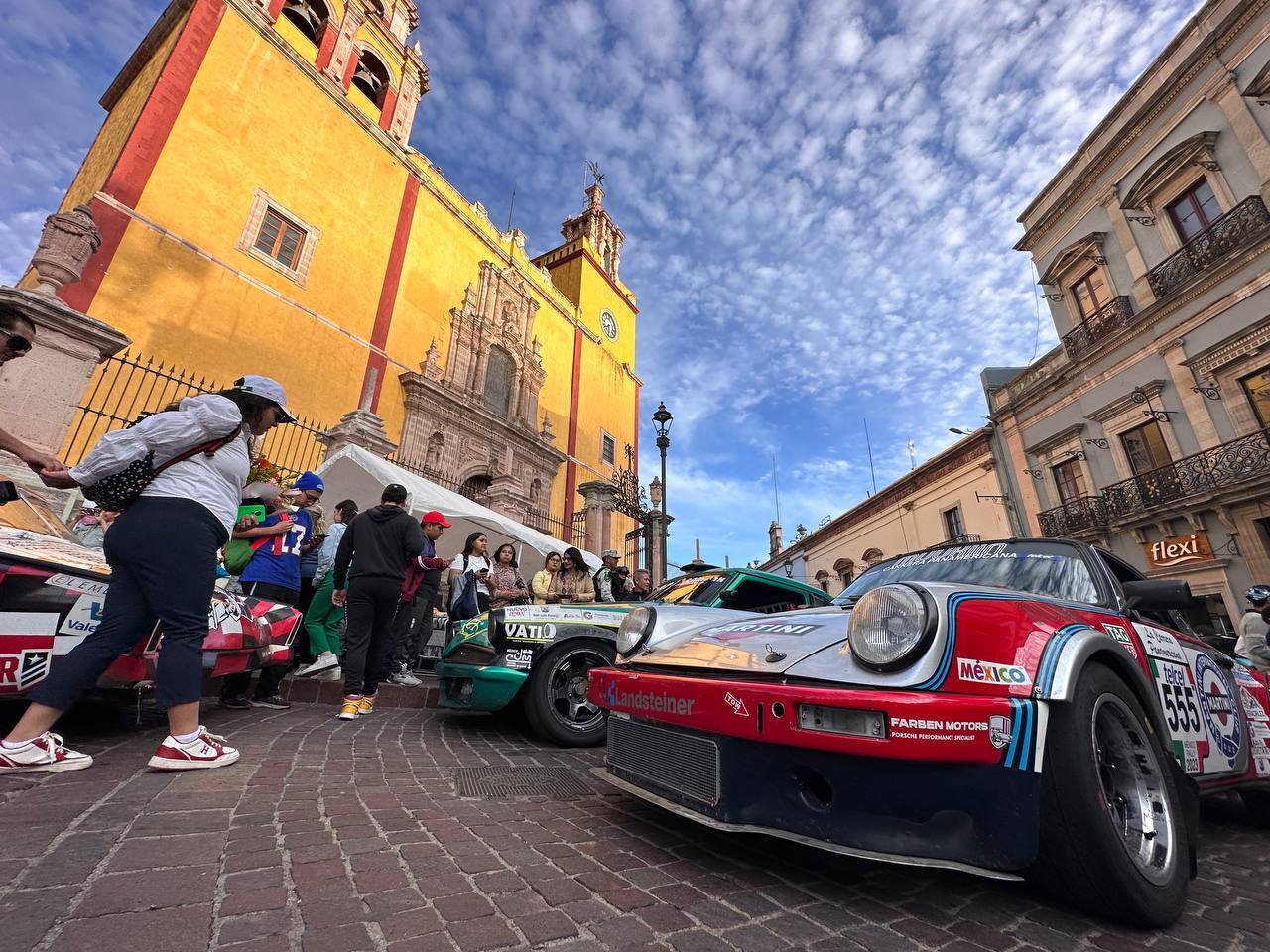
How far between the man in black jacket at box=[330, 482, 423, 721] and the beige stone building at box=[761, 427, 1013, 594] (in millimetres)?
12343

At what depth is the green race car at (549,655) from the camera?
3643 mm

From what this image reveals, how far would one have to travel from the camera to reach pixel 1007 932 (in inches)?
57.2

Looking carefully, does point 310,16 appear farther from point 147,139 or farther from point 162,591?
point 162,591

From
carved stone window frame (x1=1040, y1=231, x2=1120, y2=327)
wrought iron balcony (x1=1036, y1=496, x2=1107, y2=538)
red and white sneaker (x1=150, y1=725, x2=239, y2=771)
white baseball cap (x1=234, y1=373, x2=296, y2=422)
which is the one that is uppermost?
carved stone window frame (x1=1040, y1=231, x2=1120, y2=327)

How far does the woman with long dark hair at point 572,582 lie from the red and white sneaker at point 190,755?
3462 millimetres

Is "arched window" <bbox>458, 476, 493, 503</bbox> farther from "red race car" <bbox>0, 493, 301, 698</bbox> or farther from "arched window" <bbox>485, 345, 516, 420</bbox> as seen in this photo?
"red race car" <bbox>0, 493, 301, 698</bbox>

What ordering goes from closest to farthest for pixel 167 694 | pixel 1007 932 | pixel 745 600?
pixel 1007 932 < pixel 167 694 < pixel 745 600

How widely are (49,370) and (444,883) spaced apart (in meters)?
7.23

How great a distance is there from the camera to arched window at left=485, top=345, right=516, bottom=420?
17.6m

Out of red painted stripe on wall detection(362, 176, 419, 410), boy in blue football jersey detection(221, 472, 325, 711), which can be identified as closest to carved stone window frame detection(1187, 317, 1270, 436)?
boy in blue football jersey detection(221, 472, 325, 711)

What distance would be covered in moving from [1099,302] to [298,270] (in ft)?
68.0

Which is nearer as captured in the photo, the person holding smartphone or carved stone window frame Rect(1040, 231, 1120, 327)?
the person holding smartphone

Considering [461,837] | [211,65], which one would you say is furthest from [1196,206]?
[211,65]

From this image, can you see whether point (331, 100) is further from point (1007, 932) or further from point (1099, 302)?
point (1099, 302)
